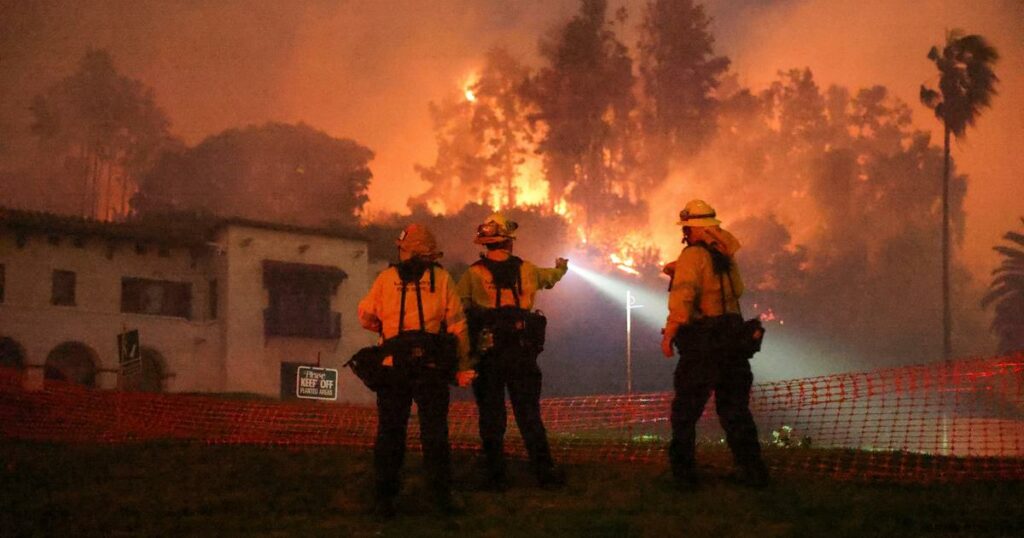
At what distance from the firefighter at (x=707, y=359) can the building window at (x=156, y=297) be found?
120ft

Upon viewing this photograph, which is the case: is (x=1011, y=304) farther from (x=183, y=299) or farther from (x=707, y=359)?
(x=707, y=359)

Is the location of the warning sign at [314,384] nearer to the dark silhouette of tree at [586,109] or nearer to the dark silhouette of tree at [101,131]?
the dark silhouette of tree at [586,109]

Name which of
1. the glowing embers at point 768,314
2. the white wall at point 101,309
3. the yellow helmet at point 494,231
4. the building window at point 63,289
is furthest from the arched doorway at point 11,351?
the glowing embers at point 768,314

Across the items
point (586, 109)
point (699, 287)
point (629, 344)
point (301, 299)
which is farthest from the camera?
point (586, 109)

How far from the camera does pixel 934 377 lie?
31.9ft

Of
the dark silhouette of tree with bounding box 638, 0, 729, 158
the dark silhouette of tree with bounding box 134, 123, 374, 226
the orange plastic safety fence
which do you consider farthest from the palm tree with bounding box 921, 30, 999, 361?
the orange plastic safety fence

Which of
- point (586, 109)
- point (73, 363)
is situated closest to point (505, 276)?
point (73, 363)

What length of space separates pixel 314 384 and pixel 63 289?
88.3 feet

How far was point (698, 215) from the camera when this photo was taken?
23.6 ft

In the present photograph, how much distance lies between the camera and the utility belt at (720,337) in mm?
6820

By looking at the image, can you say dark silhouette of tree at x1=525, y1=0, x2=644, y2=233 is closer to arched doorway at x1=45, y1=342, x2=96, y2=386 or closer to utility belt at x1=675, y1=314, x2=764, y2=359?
arched doorway at x1=45, y1=342, x2=96, y2=386

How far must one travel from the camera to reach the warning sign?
50.8 ft

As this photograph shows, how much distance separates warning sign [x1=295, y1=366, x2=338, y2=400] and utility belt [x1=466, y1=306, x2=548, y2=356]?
341 inches

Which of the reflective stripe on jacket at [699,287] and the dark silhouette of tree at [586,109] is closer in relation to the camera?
the reflective stripe on jacket at [699,287]
